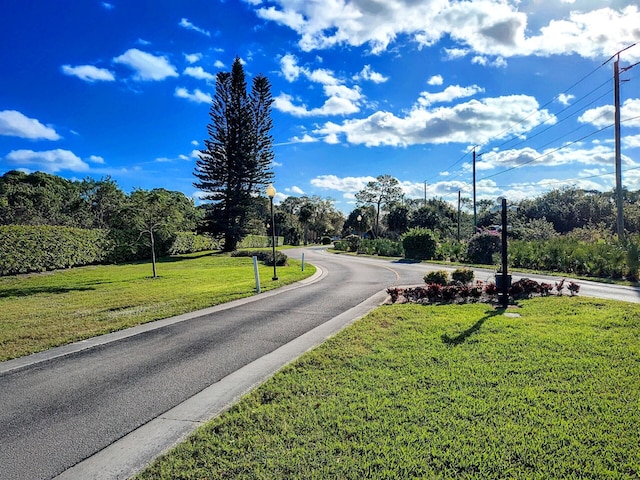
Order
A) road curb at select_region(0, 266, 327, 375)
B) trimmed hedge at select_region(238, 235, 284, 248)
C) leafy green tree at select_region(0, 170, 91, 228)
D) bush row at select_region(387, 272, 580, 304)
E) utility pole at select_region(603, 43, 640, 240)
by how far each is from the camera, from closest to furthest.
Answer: road curb at select_region(0, 266, 327, 375)
bush row at select_region(387, 272, 580, 304)
utility pole at select_region(603, 43, 640, 240)
leafy green tree at select_region(0, 170, 91, 228)
trimmed hedge at select_region(238, 235, 284, 248)

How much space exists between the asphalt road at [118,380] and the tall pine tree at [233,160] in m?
25.5

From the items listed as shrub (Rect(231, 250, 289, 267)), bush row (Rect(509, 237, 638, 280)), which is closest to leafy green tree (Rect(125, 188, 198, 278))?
shrub (Rect(231, 250, 289, 267))

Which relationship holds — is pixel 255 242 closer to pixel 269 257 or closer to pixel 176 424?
pixel 269 257

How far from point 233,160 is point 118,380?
30.8 metres

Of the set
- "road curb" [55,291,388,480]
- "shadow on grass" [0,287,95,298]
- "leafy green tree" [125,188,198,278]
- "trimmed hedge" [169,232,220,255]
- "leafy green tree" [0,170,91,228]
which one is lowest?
"shadow on grass" [0,287,95,298]

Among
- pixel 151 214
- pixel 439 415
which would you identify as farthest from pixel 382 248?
pixel 439 415

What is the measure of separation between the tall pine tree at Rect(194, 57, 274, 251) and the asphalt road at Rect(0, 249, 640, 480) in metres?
25.5

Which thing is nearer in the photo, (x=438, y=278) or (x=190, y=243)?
(x=438, y=278)

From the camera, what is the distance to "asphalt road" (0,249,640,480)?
302 centimetres

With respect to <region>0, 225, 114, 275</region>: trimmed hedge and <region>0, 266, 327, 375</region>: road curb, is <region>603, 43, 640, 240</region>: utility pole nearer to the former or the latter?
<region>0, 266, 327, 375</region>: road curb

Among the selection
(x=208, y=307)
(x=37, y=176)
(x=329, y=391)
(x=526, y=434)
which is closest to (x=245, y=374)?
(x=329, y=391)

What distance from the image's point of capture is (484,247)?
69.4 feet

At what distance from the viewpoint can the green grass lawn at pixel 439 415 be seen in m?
2.52

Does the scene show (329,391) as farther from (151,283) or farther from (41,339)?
(151,283)
